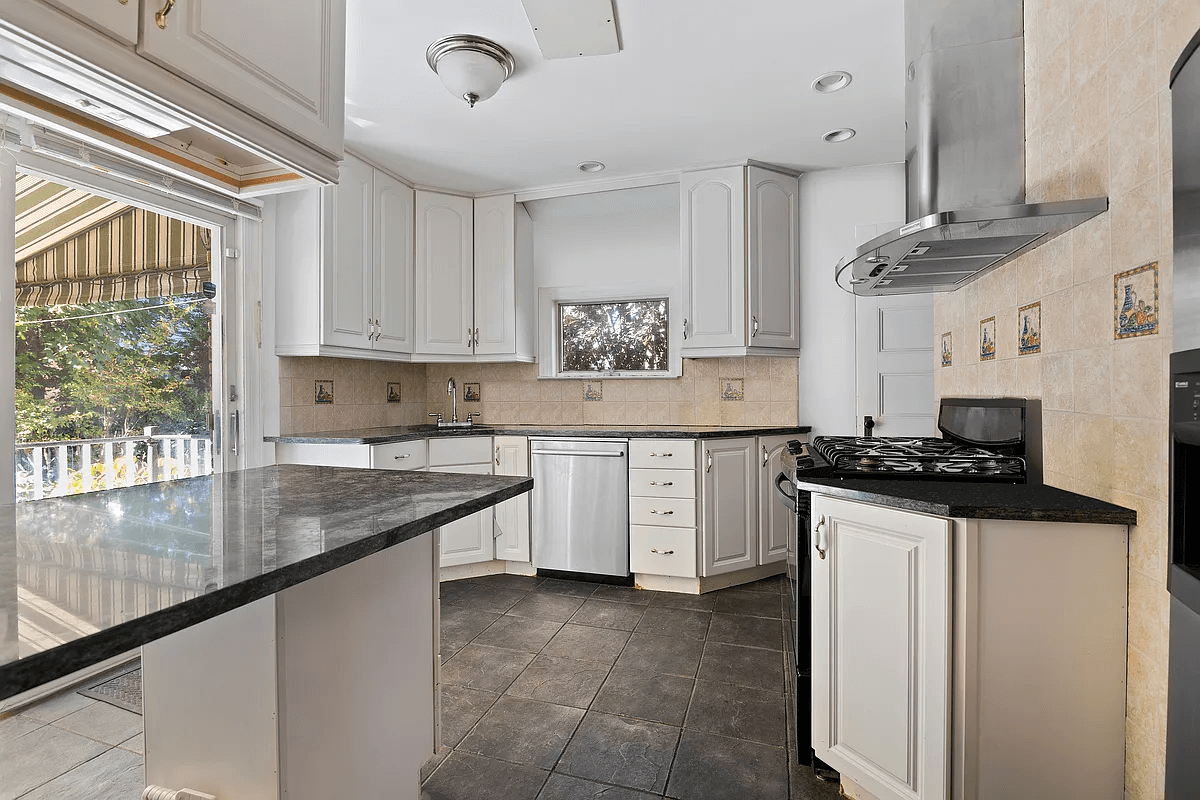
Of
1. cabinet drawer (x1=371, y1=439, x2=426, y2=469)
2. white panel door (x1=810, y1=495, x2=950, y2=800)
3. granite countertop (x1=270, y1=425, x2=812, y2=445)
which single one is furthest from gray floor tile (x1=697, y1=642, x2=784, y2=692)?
cabinet drawer (x1=371, y1=439, x2=426, y2=469)

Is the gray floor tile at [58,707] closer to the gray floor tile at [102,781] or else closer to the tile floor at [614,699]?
the gray floor tile at [102,781]

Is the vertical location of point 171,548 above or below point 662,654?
above

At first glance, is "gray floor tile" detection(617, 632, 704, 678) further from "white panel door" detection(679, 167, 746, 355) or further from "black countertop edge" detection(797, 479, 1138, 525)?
"white panel door" detection(679, 167, 746, 355)

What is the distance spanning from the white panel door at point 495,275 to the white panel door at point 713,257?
108 centimetres

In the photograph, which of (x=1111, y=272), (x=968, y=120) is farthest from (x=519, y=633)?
(x=968, y=120)

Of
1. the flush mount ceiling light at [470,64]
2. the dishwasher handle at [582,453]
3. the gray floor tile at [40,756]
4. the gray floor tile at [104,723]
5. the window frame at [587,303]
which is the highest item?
the flush mount ceiling light at [470,64]

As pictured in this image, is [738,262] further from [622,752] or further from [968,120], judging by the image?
[622,752]

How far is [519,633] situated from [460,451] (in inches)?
45.2

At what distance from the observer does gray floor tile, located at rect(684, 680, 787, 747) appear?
1911 mm

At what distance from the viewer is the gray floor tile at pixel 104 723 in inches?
74.7

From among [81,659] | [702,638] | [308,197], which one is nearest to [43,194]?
[308,197]

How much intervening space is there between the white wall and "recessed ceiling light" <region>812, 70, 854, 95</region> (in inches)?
39.1

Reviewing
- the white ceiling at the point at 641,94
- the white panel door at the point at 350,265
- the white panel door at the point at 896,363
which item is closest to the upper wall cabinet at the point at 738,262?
the white ceiling at the point at 641,94

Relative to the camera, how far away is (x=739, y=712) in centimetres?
203
